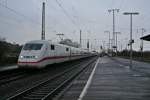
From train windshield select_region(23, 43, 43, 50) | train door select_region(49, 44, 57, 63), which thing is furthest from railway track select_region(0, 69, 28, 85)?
train door select_region(49, 44, 57, 63)

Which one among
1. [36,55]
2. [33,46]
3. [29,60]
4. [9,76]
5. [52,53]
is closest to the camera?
[9,76]

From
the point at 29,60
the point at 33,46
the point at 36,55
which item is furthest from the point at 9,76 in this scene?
the point at 33,46

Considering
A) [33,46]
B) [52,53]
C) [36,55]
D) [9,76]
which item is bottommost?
[9,76]

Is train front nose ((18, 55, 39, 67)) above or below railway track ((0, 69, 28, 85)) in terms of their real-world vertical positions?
above

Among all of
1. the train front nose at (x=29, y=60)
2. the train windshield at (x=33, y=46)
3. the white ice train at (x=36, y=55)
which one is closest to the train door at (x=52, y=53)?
the white ice train at (x=36, y=55)

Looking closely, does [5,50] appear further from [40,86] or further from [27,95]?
[27,95]

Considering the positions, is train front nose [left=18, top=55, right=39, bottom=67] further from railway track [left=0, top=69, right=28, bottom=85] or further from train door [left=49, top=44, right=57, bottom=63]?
train door [left=49, top=44, right=57, bottom=63]

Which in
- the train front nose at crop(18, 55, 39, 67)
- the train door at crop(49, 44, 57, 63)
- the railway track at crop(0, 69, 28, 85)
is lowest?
the railway track at crop(0, 69, 28, 85)

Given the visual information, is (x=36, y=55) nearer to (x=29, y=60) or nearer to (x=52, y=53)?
(x=29, y=60)

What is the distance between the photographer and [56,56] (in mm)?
29484

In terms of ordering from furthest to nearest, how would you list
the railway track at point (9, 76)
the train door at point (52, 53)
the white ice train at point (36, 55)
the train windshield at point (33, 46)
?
1. the train door at point (52, 53)
2. the train windshield at point (33, 46)
3. the white ice train at point (36, 55)
4. the railway track at point (9, 76)

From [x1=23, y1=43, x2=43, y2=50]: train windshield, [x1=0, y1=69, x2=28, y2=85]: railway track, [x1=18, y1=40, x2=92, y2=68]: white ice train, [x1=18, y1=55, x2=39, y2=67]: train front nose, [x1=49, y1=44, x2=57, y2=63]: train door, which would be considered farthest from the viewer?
[x1=49, y1=44, x2=57, y2=63]: train door

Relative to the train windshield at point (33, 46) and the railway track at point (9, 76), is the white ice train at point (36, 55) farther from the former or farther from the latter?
the railway track at point (9, 76)

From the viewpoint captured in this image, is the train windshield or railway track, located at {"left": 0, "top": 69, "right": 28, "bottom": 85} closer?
railway track, located at {"left": 0, "top": 69, "right": 28, "bottom": 85}
